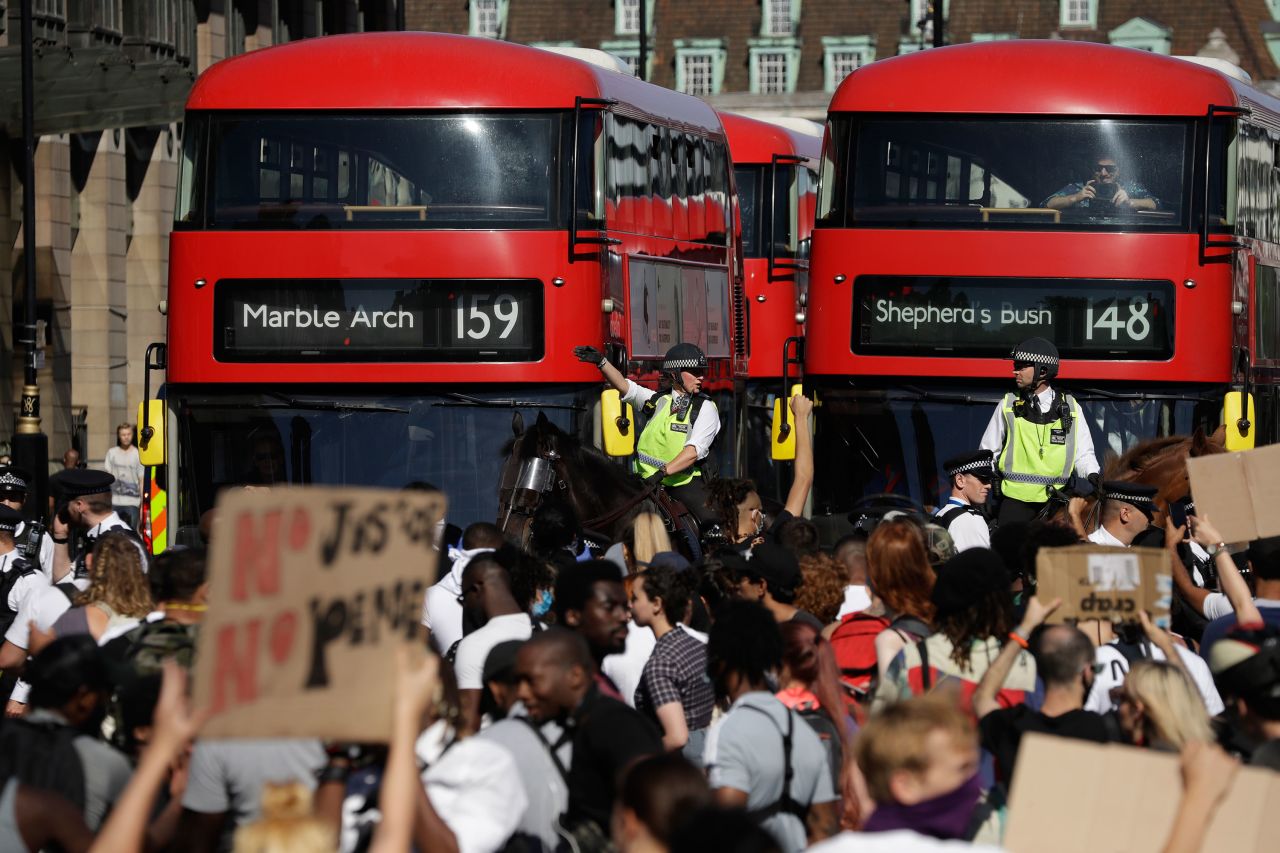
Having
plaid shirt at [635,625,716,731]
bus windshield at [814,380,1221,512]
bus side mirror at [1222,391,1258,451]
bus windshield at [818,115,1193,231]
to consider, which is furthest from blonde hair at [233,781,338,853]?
bus windshield at [818,115,1193,231]

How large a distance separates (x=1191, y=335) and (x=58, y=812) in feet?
34.3

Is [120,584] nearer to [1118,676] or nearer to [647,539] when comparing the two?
[647,539]

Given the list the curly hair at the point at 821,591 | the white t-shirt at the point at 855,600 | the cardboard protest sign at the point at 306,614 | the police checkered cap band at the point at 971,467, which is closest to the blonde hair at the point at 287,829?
the cardboard protest sign at the point at 306,614

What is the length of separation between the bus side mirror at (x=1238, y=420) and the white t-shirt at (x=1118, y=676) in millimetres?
6229

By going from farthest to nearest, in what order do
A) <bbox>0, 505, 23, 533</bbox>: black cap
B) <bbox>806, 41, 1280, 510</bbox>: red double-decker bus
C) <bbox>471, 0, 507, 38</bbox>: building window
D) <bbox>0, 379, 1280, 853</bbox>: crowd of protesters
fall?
<bbox>471, 0, 507, 38</bbox>: building window, <bbox>806, 41, 1280, 510</bbox>: red double-decker bus, <bbox>0, 505, 23, 533</bbox>: black cap, <bbox>0, 379, 1280, 853</bbox>: crowd of protesters

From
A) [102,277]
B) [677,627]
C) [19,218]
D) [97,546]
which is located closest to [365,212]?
[97,546]

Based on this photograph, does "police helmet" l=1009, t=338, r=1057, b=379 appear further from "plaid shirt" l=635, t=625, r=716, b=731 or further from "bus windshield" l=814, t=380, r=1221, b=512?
"plaid shirt" l=635, t=625, r=716, b=731

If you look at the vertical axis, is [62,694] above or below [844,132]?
below

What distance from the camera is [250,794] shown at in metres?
5.86

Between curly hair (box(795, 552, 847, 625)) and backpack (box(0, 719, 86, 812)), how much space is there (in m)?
3.49

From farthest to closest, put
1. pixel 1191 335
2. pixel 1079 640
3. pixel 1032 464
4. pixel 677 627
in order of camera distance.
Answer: pixel 1191 335 < pixel 1032 464 < pixel 677 627 < pixel 1079 640

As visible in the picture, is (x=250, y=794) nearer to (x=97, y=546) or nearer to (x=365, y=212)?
(x=97, y=546)

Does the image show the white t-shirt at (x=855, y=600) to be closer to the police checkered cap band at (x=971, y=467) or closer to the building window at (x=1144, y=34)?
the police checkered cap band at (x=971, y=467)

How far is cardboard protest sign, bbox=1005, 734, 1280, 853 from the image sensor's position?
5320 millimetres
